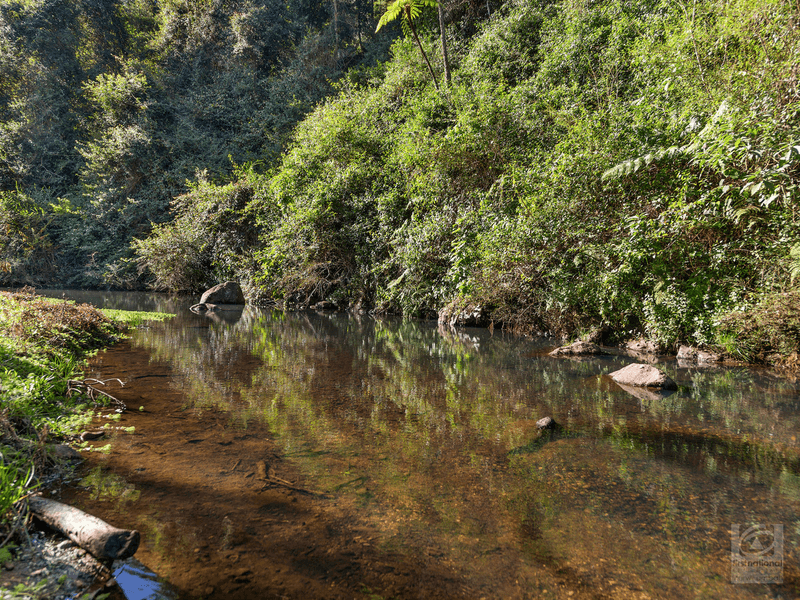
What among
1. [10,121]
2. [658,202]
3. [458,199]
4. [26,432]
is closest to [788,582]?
[26,432]

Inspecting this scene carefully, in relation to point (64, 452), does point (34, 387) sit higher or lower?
Result: higher

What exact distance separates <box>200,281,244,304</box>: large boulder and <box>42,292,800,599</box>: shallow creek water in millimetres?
12421

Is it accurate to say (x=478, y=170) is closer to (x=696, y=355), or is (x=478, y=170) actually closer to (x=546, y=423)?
(x=696, y=355)

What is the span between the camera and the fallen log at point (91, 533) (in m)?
1.74

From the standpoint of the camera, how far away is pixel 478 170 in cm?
A: 1171

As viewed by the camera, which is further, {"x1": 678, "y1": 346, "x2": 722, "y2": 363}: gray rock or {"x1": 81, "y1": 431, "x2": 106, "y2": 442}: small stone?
{"x1": 678, "y1": 346, "x2": 722, "y2": 363}: gray rock

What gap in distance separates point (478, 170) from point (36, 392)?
1081 centimetres

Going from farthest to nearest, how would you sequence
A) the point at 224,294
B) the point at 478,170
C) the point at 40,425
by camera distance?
the point at 224,294
the point at 478,170
the point at 40,425

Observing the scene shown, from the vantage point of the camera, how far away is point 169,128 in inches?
989

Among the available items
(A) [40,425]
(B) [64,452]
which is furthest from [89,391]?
(B) [64,452]

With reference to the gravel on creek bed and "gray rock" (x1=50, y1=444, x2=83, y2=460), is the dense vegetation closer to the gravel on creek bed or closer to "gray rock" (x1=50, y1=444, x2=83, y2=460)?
the gravel on creek bed

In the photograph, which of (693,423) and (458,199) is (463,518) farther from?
(458,199)

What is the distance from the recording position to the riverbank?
5.65 ft

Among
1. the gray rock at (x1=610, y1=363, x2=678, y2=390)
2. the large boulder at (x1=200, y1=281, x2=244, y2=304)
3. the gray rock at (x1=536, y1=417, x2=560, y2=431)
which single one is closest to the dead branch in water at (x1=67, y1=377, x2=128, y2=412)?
the gray rock at (x1=536, y1=417, x2=560, y2=431)
